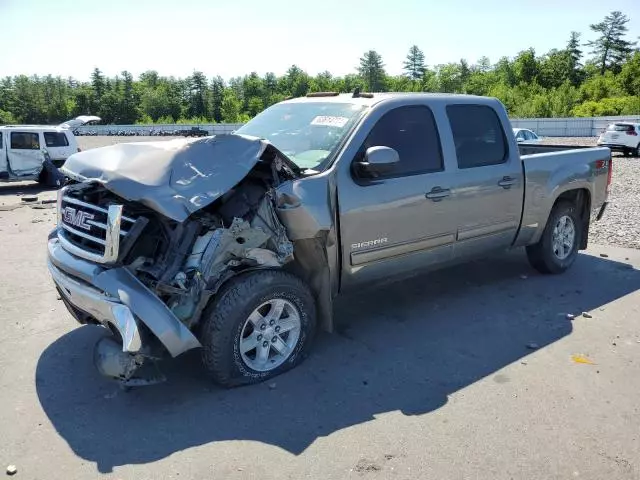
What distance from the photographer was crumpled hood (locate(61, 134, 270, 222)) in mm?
3592

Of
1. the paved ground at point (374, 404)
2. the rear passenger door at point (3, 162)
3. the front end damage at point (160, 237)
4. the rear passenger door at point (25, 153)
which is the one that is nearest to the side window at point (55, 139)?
the rear passenger door at point (25, 153)

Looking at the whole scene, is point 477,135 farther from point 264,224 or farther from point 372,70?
point 372,70

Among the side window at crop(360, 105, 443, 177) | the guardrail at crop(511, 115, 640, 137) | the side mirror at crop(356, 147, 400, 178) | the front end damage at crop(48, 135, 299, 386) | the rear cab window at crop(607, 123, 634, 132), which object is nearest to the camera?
the front end damage at crop(48, 135, 299, 386)

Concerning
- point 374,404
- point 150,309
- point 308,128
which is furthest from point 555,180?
point 150,309

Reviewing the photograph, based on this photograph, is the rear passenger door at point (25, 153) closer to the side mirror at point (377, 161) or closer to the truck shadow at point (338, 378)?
the truck shadow at point (338, 378)

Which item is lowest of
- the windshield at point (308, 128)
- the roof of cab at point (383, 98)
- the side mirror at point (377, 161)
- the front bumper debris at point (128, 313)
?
the front bumper debris at point (128, 313)

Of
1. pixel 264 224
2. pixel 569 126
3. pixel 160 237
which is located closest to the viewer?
pixel 160 237

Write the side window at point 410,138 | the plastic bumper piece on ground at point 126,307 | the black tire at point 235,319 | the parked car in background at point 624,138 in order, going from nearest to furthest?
the plastic bumper piece on ground at point 126,307, the black tire at point 235,319, the side window at point 410,138, the parked car in background at point 624,138

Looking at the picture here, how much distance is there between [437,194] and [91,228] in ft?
9.25

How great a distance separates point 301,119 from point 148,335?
8.03 feet

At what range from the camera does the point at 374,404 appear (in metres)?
3.73

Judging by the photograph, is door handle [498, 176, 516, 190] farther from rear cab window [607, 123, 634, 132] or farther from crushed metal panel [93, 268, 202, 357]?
rear cab window [607, 123, 634, 132]

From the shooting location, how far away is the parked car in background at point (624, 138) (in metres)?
23.3

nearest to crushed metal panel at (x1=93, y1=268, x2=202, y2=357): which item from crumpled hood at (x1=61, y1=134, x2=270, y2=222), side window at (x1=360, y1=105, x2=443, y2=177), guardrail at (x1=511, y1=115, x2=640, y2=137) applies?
crumpled hood at (x1=61, y1=134, x2=270, y2=222)
